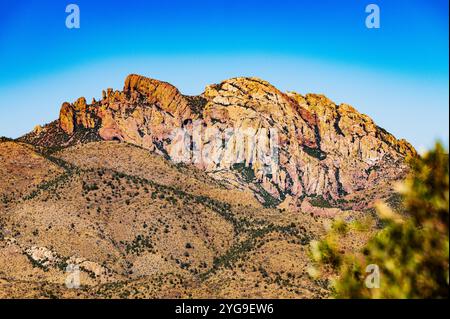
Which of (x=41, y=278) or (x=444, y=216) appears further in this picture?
(x=41, y=278)

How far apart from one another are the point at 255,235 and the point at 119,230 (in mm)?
24078

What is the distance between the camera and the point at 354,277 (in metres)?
21.0

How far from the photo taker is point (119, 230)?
121 m

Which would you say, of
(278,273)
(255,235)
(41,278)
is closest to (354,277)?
(278,273)

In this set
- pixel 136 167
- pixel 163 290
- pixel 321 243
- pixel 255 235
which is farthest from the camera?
pixel 136 167

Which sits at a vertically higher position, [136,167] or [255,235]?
[136,167]

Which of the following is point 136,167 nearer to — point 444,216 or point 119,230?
point 119,230

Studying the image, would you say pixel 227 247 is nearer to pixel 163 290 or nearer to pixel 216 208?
pixel 216 208

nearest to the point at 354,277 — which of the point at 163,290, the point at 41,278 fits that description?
the point at 163,290

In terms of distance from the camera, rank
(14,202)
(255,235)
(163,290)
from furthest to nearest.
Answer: (14,202)
(255,235)
(163,290)
